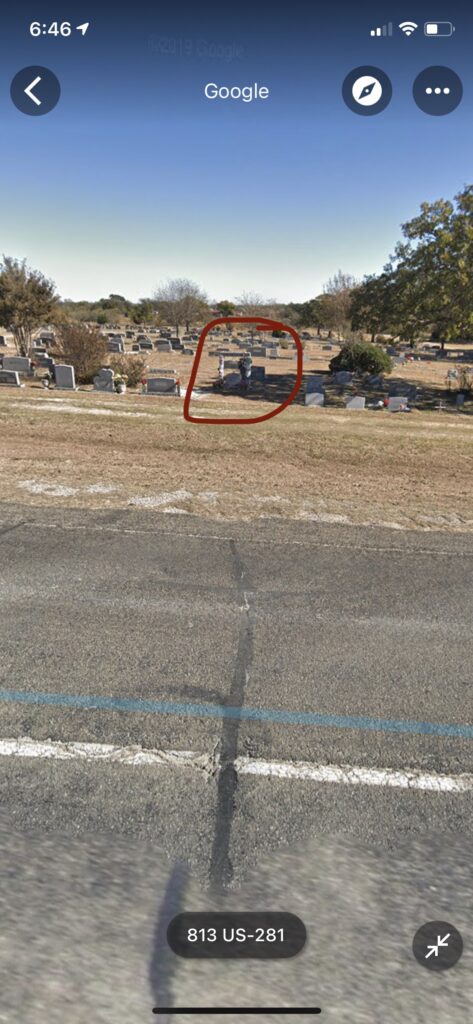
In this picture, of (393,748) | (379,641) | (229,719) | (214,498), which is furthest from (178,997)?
(214,498)

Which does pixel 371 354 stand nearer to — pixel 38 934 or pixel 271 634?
pixel 271 634

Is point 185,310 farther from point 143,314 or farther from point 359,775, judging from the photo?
point 359,775

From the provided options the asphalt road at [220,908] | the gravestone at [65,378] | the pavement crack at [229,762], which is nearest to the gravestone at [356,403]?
the gravestone at [65,378]

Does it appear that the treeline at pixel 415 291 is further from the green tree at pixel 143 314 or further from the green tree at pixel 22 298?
the green tree at pixel 143 314

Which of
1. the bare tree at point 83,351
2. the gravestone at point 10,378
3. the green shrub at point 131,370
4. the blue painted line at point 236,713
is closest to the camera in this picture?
the blue painted line at point 236,713

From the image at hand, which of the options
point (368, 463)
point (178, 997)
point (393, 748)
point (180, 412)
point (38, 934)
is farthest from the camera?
point (180, 412)

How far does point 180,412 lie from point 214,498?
7.67 meters

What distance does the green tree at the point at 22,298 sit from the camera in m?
22.6

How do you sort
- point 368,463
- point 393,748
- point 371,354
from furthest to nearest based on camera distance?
point 371,354
point 368,463
point 393,748

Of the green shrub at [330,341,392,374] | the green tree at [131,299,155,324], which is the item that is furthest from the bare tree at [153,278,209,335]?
the green shrub at [330,341,392,374]

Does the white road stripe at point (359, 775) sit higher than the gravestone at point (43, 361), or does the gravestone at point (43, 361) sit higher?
the gravestone at point (43, 361)

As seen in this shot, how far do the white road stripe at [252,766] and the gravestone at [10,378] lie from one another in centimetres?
1753

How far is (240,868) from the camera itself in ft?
6.99

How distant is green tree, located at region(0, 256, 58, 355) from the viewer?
2261cm
